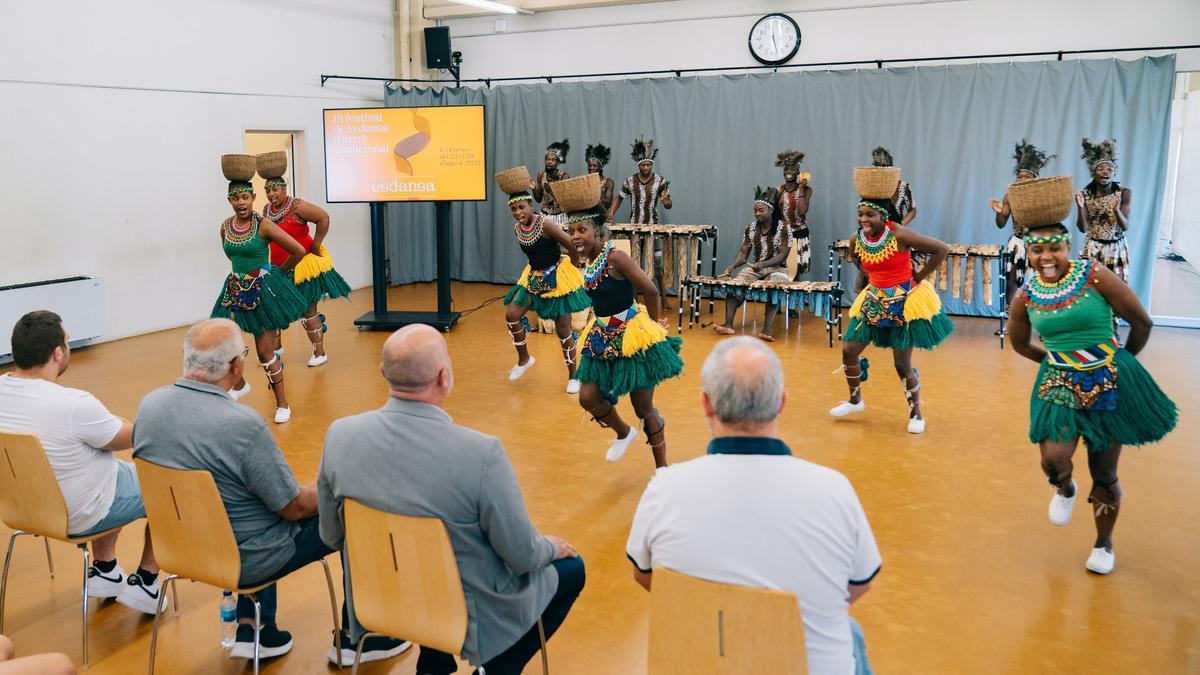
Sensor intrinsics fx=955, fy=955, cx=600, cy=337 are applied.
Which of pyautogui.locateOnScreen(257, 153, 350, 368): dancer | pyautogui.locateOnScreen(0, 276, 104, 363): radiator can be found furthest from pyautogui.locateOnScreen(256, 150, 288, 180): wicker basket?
pyautogui.locateOnScreen(0, 276, 104, 363): radiator

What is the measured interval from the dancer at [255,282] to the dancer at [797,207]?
488 centimetres

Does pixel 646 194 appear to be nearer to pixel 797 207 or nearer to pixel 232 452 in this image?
pixel 797 207

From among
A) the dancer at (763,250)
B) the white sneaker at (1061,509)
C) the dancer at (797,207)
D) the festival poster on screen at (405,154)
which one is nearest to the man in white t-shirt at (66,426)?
the white sneaker at (1061,509)

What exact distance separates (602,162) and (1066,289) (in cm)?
732

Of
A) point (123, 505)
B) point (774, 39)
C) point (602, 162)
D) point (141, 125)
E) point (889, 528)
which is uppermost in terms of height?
point (774, 39)

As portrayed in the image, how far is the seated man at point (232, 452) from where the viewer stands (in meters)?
2.76

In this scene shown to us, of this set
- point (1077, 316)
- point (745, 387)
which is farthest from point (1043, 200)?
point (745, 387)

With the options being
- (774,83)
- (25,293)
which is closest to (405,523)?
(25,293)

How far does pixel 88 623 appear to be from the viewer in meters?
3.48

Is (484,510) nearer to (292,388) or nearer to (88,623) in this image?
(88,623)

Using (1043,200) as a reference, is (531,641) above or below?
below

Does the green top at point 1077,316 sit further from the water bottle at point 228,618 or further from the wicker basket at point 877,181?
the water bottle at point 228,618

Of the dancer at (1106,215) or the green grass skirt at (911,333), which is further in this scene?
the dancer at (1106,215)

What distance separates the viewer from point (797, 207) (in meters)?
9.15
